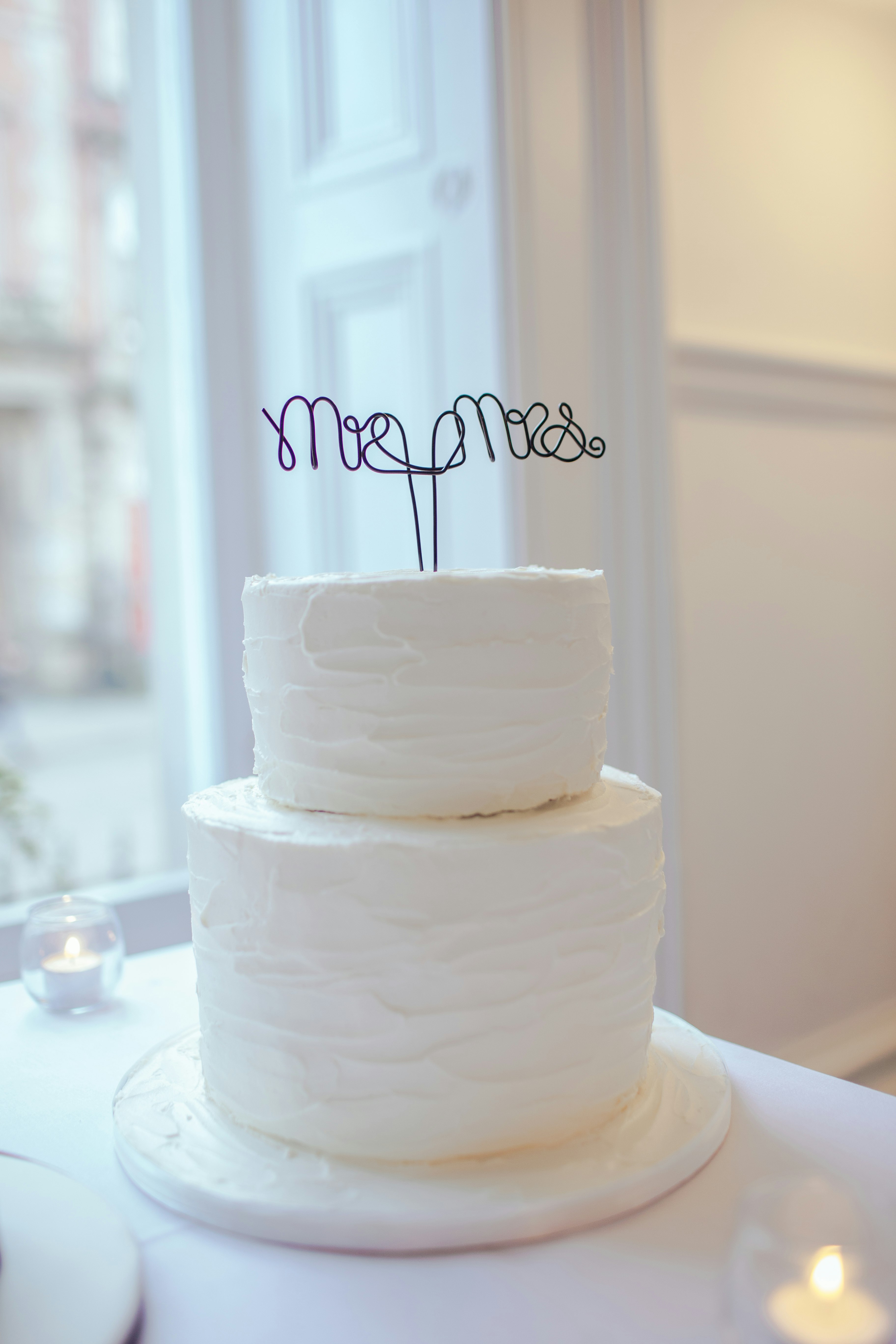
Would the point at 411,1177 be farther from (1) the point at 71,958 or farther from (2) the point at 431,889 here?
(1) the point at 71,958

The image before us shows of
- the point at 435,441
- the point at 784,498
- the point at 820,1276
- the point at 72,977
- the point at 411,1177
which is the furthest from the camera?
the point at 784,498

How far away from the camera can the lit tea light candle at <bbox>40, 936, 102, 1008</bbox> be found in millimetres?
1203

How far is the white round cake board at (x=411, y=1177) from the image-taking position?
74cm

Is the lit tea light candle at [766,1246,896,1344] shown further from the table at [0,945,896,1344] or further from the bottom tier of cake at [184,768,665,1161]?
the bottom tier of cake at [184,768,665,1161]

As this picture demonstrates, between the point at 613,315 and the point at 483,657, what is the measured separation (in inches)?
47.8

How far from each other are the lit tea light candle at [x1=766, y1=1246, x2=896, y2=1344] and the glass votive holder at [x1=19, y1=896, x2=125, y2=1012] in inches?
33.7

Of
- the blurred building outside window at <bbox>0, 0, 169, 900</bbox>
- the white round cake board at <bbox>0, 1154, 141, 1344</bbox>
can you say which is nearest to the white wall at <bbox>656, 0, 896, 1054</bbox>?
the blurred building outside window at <bbox>0, 0, 169, 900</bbox>

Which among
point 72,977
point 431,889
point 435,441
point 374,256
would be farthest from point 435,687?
point 374,256

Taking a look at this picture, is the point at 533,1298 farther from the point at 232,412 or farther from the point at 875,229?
the point at 875,229

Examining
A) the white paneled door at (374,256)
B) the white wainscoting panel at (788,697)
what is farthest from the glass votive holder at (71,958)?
the white wainscoting panel at (788,697)

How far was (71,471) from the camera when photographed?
6.94 ft

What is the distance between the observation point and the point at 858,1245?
1.84 ft

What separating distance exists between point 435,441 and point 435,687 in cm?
30

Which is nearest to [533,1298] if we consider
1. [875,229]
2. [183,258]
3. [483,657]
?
[483,657]
